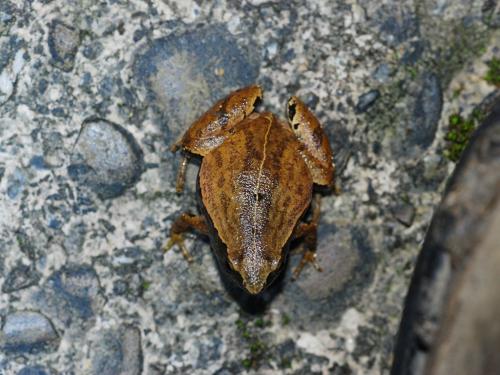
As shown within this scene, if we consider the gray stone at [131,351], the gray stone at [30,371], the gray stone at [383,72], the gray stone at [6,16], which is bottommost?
the gray stone at [30,371]

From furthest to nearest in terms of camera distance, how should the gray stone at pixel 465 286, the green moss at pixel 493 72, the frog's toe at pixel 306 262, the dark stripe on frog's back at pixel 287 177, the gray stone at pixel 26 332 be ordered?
the green moss at pixel 493 72, the frog's toe at pixel 306 262, the gray stone at pixel 26 332, the dark stripe on frog's back at pixel 287 177, the gray stone at pixel 465 286

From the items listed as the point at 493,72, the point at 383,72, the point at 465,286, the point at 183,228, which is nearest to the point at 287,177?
the point at 183,228

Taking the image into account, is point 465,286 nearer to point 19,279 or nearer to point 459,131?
point 459,131

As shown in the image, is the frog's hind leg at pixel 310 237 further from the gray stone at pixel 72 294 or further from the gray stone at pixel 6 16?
the gray stone at pixel 6 16

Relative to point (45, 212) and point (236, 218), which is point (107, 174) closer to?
point (45, 212)

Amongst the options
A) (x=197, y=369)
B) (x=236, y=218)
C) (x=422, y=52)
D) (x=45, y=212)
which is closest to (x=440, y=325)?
(x=236, y=218)

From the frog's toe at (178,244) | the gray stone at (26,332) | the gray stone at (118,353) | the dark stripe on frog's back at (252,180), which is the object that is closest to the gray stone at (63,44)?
the dark stripe on frog's back at (252,180)

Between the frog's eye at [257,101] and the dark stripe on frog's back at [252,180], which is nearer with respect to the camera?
the dark stripe on frog's back at [252,180]

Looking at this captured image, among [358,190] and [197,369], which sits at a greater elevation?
[358,190]
